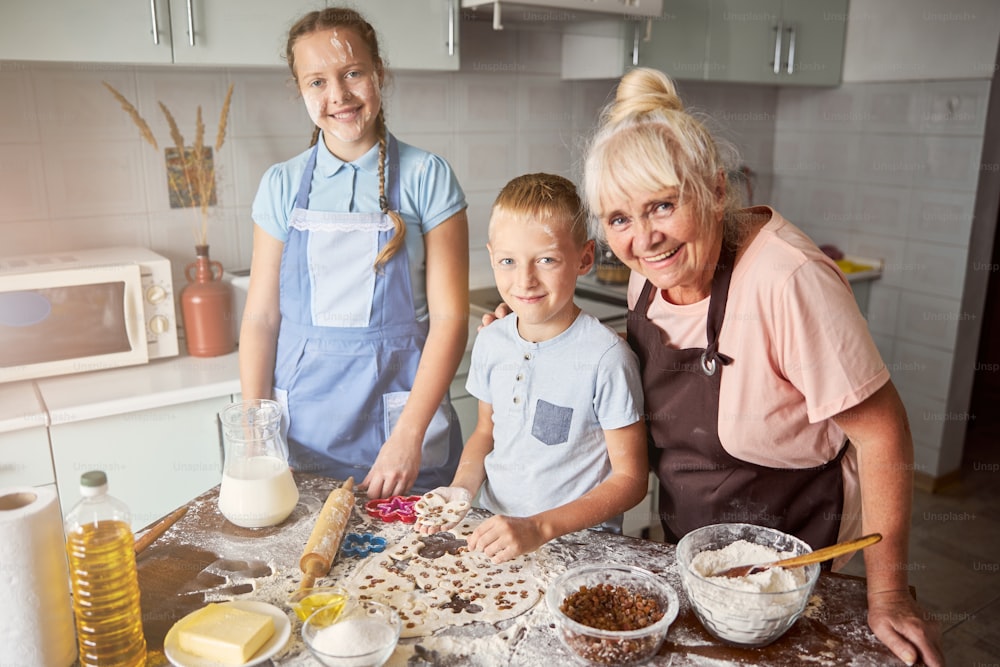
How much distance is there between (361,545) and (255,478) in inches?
7.5

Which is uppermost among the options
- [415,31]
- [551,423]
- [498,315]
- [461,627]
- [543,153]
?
[415,31]

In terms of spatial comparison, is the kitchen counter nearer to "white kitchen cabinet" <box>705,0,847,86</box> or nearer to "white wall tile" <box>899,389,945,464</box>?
"white kitchen cabinet" <box>705,0,847,86</box>

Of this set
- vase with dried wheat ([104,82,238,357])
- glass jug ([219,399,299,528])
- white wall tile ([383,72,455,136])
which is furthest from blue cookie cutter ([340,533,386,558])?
white wall tile ([383,72,455,136])

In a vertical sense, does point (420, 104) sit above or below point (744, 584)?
above

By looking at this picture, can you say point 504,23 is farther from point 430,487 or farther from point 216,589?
point 216,589

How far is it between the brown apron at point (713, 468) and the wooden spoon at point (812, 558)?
0.80 feet

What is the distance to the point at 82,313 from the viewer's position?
1.96 m

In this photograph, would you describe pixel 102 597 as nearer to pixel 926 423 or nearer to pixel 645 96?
pixel 645 96

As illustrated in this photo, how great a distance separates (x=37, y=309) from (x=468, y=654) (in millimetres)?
1483

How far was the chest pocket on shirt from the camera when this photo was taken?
53.3 inches

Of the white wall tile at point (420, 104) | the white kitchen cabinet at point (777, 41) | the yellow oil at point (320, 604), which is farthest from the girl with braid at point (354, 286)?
the white kitchen cabinet at point (777, 41)

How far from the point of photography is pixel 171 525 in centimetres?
119

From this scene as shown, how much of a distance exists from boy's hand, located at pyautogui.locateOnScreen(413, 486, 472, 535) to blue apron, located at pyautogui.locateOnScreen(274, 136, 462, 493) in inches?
14.2

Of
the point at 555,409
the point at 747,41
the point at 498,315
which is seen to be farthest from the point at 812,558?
the point at 747,41
